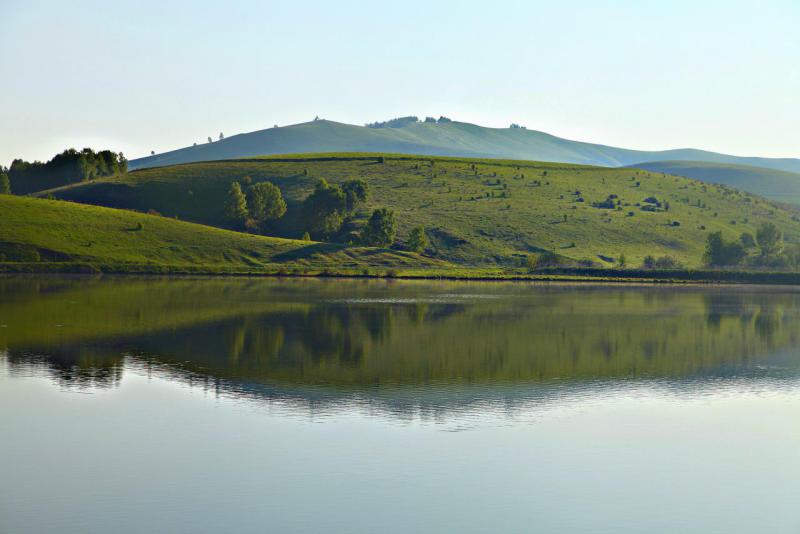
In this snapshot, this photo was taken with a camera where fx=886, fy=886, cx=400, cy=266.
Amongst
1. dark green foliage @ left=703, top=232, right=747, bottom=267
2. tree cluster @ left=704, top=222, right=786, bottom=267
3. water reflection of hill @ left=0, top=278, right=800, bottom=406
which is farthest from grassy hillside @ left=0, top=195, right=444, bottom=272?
tree cluster @ left=704, top=222, right=786, bottom=267

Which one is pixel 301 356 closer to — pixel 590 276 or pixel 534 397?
pixel 534 397

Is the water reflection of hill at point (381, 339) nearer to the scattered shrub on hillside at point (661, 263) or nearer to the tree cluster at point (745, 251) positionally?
the scattered shrub on hillside at point (661, 263)

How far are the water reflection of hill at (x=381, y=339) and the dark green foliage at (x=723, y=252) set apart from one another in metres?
76.5

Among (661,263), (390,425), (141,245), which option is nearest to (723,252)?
(661,263)

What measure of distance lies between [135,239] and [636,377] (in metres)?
133

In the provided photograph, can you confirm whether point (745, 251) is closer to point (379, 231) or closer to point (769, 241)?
point (769, 241)

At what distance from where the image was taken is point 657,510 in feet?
89.0

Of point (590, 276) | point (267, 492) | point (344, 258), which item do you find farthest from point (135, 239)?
point (267, 492)

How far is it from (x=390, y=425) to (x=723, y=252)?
532 ft

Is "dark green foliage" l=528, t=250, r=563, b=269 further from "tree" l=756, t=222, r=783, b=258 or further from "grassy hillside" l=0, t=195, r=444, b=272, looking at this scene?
"tree" l=756, t=222, r=783, b=258

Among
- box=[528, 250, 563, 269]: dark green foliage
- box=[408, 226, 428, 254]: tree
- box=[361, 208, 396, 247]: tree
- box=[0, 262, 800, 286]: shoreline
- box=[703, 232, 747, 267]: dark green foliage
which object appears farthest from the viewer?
box=[361, 208, 396, 247]: tree

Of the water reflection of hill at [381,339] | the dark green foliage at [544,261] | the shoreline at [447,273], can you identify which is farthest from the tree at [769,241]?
the water reflection of hill at [381,339]

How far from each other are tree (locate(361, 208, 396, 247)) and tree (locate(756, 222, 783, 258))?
256 ft

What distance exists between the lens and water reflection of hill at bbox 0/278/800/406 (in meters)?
47.8
